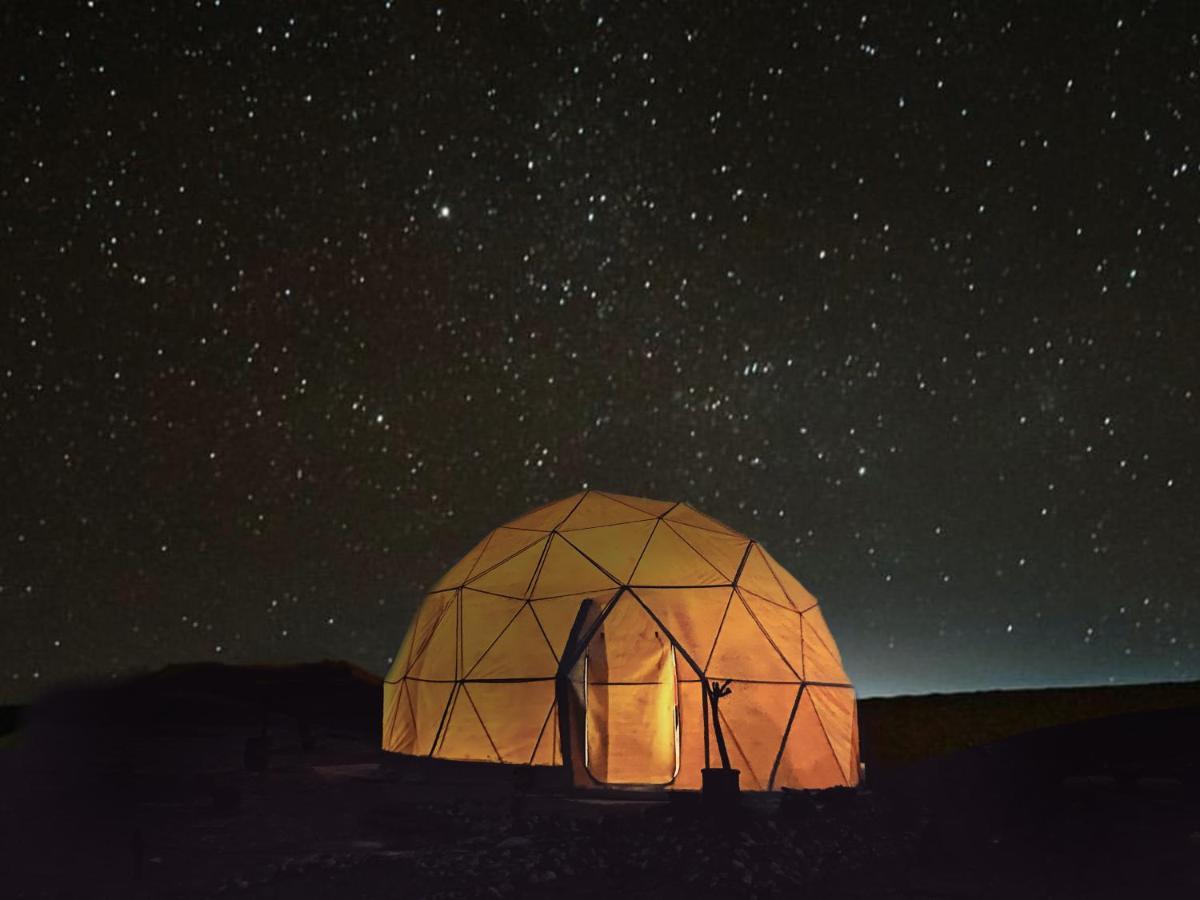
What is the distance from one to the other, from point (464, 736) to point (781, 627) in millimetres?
4354

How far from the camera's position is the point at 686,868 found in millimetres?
8188

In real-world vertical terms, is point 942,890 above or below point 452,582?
below

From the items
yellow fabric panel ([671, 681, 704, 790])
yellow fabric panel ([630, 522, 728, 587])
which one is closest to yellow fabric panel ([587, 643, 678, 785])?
yellow fabric panel ([671, 681, 704, 790])

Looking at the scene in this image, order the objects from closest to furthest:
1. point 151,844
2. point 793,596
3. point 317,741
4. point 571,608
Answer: point 151,844 < point 571,608 < point 793,596 < point 317,741

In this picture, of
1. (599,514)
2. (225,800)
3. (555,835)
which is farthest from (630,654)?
(225,800)

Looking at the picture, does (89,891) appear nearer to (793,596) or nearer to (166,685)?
(793,596)

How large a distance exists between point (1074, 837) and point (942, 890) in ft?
8.66

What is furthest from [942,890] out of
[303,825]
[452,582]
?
[452,582]

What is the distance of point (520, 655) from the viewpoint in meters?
13.7

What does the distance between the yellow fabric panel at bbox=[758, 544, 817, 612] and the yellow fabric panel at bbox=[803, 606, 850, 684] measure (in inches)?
5.1

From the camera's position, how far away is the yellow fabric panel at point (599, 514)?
49.9 ft

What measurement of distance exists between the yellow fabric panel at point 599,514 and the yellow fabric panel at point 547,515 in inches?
6.8

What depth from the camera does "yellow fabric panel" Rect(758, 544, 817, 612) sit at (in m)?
15.1

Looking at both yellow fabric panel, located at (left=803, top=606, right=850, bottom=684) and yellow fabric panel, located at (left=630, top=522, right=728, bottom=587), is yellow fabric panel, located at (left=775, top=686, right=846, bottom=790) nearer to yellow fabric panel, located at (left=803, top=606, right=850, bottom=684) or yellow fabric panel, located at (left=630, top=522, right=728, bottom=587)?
yellow fabric panel, located at (left=803, top=606, right=850, bottom=684)
